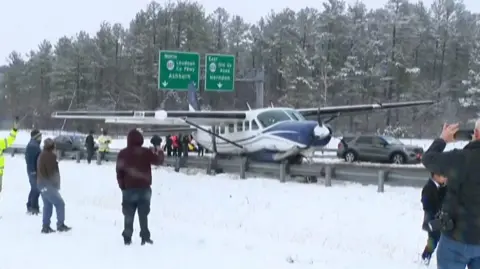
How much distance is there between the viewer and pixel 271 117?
847 inches

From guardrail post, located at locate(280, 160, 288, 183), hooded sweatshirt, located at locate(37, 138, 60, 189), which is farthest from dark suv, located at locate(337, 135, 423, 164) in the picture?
hooded sweatshirt, located at locate(37, 138, 60, 189)

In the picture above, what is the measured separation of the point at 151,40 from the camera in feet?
209

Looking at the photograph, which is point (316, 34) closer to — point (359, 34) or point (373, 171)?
point (359, 34)

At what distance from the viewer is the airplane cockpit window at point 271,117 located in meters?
21.1

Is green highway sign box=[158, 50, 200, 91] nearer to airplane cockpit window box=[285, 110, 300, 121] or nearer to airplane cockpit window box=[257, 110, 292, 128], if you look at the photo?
airplane cockpit window box=[257, 110, 292, 128]

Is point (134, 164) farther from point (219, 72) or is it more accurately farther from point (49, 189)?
point (219, 72)

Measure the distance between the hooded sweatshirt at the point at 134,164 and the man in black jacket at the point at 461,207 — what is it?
4913 millimetres

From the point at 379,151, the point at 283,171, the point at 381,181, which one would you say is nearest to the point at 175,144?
the point at 379,151

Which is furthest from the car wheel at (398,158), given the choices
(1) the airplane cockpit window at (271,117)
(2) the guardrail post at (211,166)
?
(2) the guardrail post at (211,166)

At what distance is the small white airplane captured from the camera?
63.5 feet

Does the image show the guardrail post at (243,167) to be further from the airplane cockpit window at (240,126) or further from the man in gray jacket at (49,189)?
the man in gray jacket at (49,189)

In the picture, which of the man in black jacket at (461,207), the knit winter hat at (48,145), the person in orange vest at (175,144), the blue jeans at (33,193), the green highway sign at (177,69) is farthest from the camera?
the person in orange vest at (175,144)

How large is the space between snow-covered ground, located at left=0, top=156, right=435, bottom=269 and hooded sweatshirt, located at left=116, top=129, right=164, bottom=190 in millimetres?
997

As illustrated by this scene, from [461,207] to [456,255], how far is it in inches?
16.0
